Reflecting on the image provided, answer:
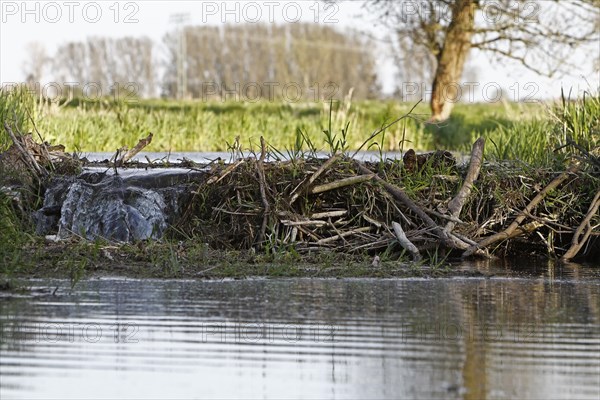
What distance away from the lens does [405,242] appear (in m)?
7.38

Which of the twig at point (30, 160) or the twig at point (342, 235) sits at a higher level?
the twig at point (30, 160)

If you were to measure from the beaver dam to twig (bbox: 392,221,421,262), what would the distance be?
1 centimetres

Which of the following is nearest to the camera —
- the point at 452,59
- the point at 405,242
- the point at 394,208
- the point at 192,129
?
the point at 405,242

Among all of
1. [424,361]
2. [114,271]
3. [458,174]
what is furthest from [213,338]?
[458,174]

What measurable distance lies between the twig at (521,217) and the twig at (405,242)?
0.50 meters

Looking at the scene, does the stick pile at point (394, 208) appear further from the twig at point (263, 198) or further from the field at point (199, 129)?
the field at point (199, 129)

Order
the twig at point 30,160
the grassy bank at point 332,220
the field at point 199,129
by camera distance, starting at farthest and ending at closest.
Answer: the field at point 199,129 < the twig at point 30,160 < the grassy bank at point 332,220

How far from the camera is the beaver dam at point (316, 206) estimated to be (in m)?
7.63

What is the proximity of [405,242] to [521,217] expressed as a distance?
121 centimetres

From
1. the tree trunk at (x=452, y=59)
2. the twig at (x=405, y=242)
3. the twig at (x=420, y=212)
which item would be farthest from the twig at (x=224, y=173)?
the tree trunk at (x=452, y=59)

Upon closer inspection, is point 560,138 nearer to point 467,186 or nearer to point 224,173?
point 467,186

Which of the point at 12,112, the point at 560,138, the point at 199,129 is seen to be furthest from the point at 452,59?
the point at 12,112

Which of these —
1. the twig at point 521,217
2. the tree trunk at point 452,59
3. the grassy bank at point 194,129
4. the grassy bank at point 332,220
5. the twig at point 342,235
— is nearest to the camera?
the grassy bank at point 332,220

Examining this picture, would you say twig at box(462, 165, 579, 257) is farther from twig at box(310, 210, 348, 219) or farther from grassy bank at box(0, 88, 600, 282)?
twig at box(310, 210, 348, 219)
